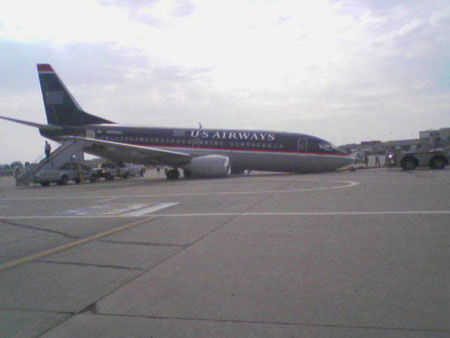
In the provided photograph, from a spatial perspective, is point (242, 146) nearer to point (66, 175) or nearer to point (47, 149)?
point (66, 175)

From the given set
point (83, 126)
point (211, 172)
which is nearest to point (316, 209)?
point (211, 172)

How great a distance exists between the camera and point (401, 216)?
Answer: 29.2 ft

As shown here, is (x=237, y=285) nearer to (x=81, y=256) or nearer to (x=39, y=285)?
(x=39, y=285)

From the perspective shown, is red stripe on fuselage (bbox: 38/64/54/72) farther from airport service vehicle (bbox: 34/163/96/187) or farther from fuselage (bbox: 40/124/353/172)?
airport service vehicle (bbox: 34/163/96/187)

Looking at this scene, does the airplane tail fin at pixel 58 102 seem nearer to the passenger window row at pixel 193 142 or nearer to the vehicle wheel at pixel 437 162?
the passenger window row at pixel 193 142

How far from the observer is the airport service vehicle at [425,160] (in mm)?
26625

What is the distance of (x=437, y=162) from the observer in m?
26.8

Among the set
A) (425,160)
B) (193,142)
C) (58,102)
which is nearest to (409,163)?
(425,160)

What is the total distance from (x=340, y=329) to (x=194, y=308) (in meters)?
1.44

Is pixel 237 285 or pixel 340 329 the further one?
pixel 237 285

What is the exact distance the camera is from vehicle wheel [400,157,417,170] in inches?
1058

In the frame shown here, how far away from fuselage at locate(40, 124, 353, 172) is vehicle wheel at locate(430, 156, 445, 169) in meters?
6.03

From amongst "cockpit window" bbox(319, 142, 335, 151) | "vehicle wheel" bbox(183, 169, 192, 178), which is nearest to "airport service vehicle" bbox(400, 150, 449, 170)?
"cockpit window" bbox(319, 142, 335, 151)

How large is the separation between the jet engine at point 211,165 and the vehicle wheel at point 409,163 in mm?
12250
